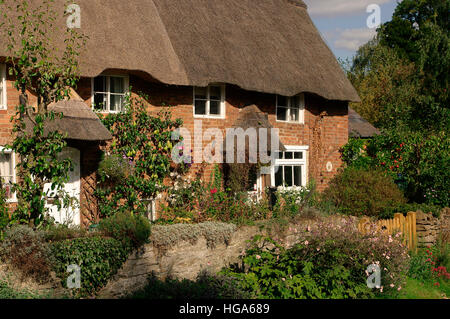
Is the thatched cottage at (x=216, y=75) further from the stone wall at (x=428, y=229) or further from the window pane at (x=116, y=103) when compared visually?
the stone wall at (x=428, y=229)

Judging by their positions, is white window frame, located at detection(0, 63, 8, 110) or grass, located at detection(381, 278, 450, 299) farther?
white window frame, located at detection(0, 63, 8, 110)

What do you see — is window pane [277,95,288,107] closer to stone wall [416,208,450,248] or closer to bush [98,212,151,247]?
stone wall [416,208,450,248]

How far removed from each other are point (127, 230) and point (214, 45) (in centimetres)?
613

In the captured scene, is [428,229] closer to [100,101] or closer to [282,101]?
[282,101]

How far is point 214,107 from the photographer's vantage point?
12.1 m

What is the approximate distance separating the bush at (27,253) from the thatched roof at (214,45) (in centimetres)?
343

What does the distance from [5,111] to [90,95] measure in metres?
1.68

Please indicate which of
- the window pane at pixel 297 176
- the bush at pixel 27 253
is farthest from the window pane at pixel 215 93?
the bush at pixel 27 253

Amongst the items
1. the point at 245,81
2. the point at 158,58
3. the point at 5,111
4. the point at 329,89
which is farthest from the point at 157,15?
the point at 329,89

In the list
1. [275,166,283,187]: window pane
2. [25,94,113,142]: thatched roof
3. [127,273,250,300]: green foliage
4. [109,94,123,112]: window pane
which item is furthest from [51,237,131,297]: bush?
[275,166,283,187]: window pane

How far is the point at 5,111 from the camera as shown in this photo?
8.89m

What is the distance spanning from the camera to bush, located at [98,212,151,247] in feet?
23.9

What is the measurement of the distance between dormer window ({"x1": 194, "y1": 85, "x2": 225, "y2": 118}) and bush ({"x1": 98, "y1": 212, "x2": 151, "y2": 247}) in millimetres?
4625

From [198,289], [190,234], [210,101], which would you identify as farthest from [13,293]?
[210,101]
